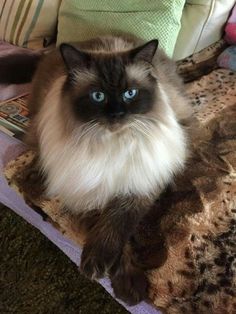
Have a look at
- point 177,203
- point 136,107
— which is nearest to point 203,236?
point 177,203

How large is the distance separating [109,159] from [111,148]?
3 cm

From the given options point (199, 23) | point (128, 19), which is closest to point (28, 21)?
point (128, 19)

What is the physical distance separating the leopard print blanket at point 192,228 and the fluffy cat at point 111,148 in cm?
4

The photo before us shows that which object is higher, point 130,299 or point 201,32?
point 201,32

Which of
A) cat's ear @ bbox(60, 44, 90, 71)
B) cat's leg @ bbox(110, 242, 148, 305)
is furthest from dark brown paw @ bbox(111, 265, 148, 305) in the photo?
cat's ear @ bbox(60, 44, 90, 71)

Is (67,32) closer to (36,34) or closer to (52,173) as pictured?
(36,34)

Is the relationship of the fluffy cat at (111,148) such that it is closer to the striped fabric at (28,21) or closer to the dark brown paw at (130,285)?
the dark brown paw at (130,285)

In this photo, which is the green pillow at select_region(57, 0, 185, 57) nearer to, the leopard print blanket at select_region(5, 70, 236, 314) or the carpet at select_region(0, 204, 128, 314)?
the leopard print blanket at select_region(5, 70, 236, 314)

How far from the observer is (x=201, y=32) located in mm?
1465

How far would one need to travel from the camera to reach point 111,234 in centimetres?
92

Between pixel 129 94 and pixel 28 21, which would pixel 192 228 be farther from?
pixel 28 21

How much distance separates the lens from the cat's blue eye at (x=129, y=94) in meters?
0.90

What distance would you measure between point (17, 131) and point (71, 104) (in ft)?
Answer: 1.44

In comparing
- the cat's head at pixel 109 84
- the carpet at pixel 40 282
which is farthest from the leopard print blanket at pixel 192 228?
the carpet at pixel 40 282
